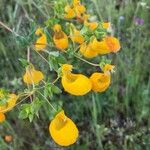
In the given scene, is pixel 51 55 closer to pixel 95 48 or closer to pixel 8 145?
pixel 95 48

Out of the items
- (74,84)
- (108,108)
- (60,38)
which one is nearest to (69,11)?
(60,38)

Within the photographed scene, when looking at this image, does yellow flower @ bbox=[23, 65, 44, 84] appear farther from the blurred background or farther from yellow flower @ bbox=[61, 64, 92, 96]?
the blurred background

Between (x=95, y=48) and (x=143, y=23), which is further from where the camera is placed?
(x=143, y=23)

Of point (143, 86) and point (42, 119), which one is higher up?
point (143, 86)

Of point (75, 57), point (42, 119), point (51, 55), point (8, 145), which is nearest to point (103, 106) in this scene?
point (42, 119)

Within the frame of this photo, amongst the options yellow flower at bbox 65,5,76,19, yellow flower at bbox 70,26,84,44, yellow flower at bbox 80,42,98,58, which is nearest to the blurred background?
yellow flower at bbox 65,5,76,19
